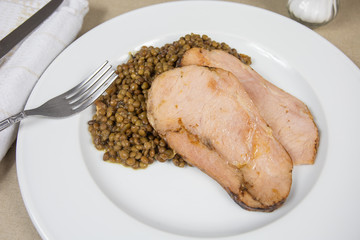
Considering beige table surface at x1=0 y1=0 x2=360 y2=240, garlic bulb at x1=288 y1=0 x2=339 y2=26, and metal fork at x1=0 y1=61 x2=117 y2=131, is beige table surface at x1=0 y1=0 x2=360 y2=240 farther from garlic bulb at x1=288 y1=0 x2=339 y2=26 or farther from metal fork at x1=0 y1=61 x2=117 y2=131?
metal fork at x1=0 y1=61 x2=117 y2=131

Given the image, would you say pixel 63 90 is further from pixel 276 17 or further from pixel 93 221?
pixel 276 17

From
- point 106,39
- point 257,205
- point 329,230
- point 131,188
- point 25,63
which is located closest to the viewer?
point 329,230

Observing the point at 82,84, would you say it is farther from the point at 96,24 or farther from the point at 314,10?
the point at 314,10

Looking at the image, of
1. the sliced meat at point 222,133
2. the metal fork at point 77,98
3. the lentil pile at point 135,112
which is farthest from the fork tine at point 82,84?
the sliced meat at point 222,133

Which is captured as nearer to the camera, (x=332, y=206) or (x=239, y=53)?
(x=332, y=206)

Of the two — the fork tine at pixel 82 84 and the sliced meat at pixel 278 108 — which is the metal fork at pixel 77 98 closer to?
the fork tine at pixel 82 84

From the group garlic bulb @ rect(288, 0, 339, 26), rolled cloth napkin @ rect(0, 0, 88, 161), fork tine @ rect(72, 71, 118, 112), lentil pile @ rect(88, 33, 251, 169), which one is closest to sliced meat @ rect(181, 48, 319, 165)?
lentil pile @ rect(88, 33, 251, 169)

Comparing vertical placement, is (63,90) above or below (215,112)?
below

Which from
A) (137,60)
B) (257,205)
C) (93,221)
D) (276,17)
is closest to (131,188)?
(93,221)
